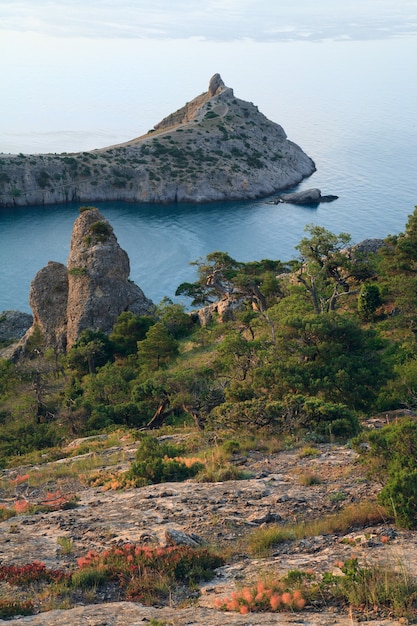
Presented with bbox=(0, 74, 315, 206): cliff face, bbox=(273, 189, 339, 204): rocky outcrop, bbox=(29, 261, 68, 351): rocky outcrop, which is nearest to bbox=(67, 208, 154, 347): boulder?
bbox=(29, 261, 68, 351): rocky outcrop

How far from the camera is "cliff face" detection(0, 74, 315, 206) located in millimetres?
164500

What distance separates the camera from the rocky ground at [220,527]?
13716 millimetres

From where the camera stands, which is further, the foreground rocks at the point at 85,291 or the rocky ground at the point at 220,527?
the foreground rocks at the point at 85,291

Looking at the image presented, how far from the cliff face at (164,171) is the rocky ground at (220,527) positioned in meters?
143

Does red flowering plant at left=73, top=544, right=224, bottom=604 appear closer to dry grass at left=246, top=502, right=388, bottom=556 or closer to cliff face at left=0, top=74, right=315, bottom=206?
dry grass at left=246, top=502, right=388, bottom=556

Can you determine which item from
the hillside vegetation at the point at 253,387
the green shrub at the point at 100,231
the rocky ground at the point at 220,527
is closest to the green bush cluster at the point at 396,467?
the hillside vegetation at the point at 253,387

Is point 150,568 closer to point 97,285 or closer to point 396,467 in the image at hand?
point 396,467

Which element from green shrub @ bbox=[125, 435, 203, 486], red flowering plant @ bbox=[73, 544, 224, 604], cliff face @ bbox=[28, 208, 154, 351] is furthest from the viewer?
cliff face @ bbox=[28, 208, 154, 351]

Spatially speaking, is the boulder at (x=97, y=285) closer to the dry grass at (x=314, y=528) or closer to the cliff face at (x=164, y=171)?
the dry grass at (x=314, y=528)

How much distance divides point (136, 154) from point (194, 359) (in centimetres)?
13241

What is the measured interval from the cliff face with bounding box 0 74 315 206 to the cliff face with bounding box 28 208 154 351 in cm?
9172

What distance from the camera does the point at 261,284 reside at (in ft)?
231

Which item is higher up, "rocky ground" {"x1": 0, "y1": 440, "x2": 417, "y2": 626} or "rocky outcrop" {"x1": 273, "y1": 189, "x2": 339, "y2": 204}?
"rocky outcrop" {"x1": 273, "y1": 189, "x2": 339, "y2": 204}

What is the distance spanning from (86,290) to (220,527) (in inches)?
2121
